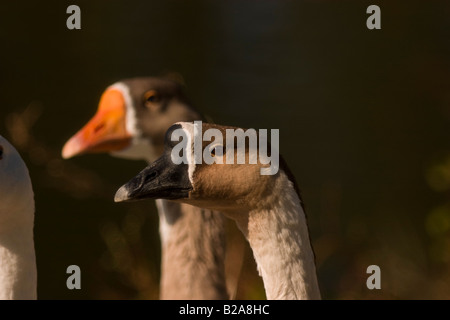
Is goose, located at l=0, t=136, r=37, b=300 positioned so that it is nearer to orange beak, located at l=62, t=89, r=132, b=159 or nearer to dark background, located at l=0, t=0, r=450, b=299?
orange beak, located at l=62, t=89, r=132, b=159

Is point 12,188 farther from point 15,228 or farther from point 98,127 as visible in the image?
point 98,127

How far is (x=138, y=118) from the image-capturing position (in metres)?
5.12

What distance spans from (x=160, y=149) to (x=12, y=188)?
67.7 inches

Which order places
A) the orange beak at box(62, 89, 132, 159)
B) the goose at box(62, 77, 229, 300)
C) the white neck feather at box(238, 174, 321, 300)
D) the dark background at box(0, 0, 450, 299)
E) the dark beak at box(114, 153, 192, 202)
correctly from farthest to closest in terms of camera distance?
the dark background at box(0, 0, 450, 299) < the orange beak at box(62, 89, 132, 159) < the goose at box(62, 77, 229, 300) < the white neck feather at box(238, 174, 321, 300) < the dark beak at box(114, 153, 192, 202)

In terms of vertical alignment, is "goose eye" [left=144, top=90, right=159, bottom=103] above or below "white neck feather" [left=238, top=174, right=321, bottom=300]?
above

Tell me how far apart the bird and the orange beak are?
1601mm

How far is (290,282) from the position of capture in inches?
142

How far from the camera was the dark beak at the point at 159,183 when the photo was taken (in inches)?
136

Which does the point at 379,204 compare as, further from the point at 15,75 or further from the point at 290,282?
the point at 290,282

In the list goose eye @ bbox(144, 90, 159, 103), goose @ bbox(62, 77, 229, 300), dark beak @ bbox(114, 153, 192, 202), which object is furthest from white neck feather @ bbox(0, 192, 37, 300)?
goose eye @ bbox(144, 90, 159, 103)

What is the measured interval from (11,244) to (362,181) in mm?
6141

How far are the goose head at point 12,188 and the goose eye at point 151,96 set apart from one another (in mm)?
1642

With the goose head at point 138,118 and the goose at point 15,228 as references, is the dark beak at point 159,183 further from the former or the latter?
the goose head at point 138,118

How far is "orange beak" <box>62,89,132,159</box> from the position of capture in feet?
16.6
